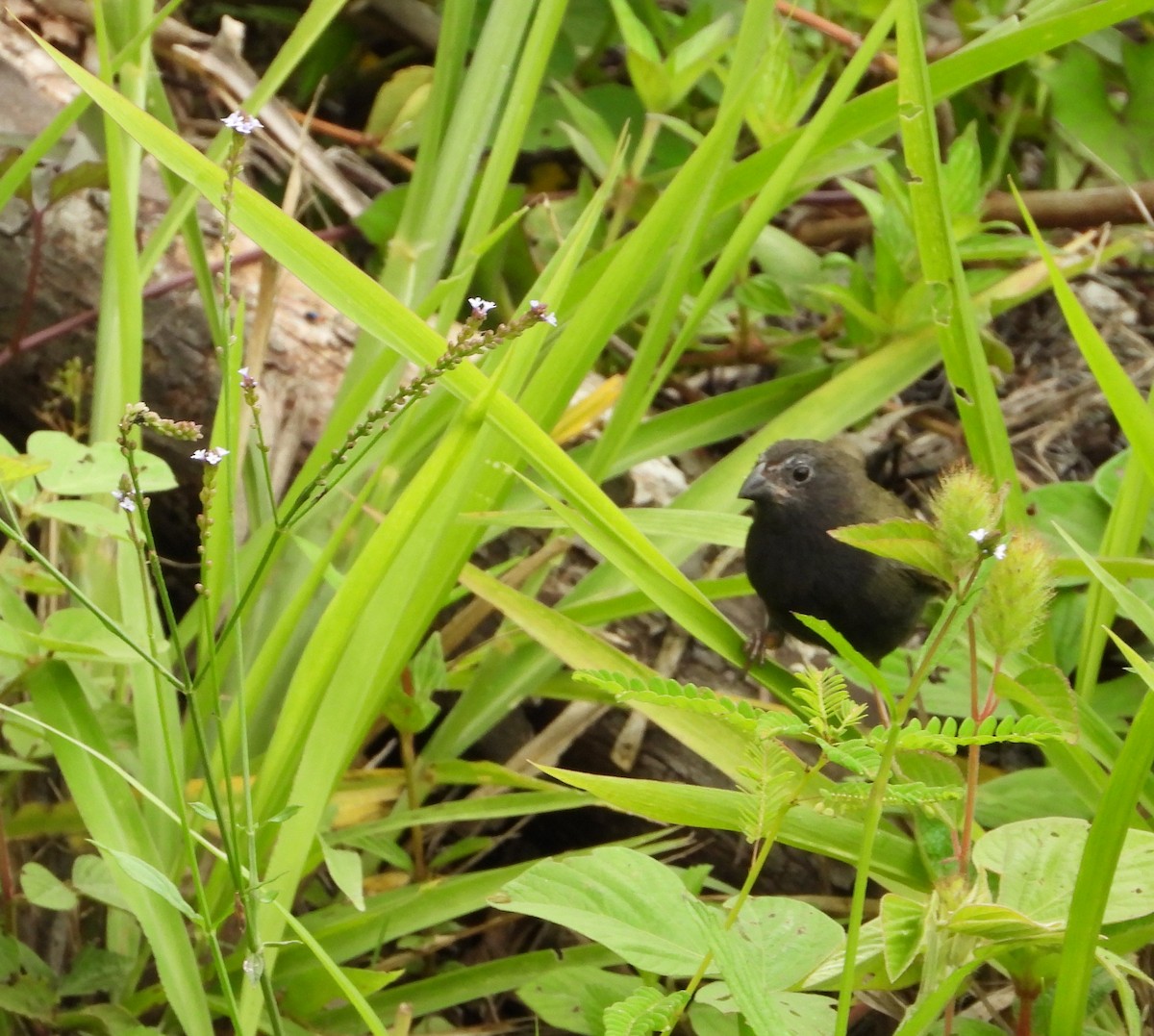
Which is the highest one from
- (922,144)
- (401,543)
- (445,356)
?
(922,144)

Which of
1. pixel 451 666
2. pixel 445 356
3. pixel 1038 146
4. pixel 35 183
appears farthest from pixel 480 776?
pixel 1038 146

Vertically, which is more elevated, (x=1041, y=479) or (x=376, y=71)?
(x=376, y=71)

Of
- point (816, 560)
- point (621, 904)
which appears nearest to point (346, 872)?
point (621, 904)

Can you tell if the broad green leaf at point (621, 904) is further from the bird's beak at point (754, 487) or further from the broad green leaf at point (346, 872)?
the bird's beak at point (754, 487)

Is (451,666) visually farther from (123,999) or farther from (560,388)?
(123,999)

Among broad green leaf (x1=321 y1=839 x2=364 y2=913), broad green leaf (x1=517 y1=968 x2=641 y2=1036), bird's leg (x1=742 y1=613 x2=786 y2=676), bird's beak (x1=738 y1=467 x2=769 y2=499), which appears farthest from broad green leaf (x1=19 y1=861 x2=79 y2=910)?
bird's beak (x1=738 y1=467 x2=769 y2=499)

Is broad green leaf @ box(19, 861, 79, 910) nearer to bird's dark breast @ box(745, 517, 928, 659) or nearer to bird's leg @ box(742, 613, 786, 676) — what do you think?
bird's leg @ box(742, 613, 786, 676)

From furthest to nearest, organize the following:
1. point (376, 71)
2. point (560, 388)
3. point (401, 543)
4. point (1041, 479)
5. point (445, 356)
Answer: point (376, 71) < point (1041, 479) < point (560, 388) < point (401, 543) < point (445, 356)
